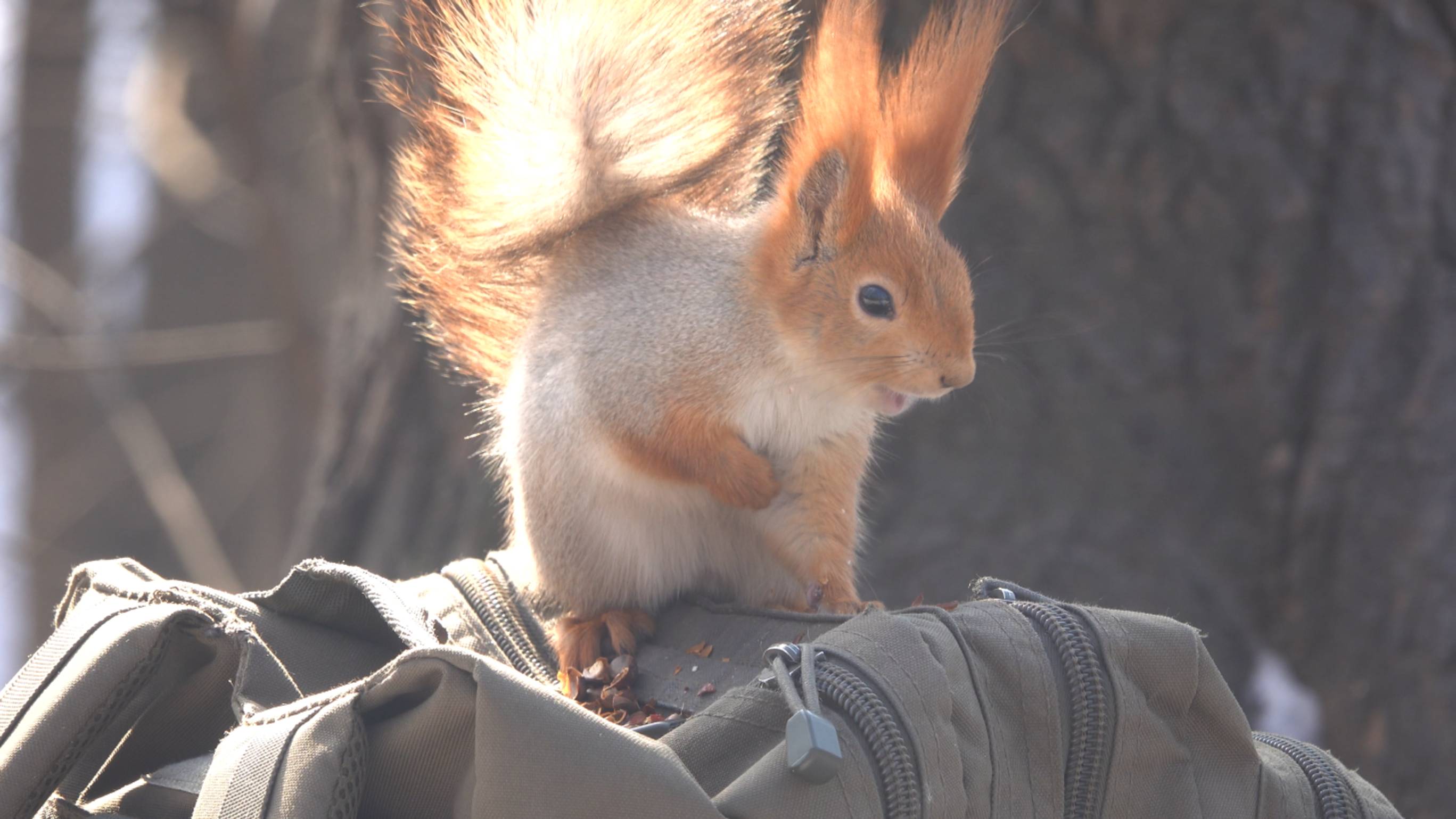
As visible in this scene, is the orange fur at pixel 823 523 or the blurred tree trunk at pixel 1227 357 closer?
the orange fur at pixel 823 523

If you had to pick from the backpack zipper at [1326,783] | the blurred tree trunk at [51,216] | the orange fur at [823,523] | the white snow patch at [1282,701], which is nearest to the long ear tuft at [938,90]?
the orange fur at [823,523]

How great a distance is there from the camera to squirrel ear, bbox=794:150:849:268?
1034 millimetres

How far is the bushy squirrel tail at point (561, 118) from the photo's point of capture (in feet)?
3.47

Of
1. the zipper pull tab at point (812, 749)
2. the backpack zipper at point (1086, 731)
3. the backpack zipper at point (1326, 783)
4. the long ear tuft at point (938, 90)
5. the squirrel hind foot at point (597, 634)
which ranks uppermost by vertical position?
the long ear tuft at point (938, 90)

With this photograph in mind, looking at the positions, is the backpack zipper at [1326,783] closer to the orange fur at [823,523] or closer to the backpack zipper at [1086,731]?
the backpack zipper at [1086,731]

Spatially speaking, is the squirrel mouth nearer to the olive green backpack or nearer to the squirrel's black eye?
the squirrel's black eye

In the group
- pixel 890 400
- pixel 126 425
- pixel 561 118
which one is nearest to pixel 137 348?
pixel 126 425

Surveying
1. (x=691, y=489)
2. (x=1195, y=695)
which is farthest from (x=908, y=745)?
(x=691, y=489)

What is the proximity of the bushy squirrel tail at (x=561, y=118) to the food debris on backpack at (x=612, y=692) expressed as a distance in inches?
13.2

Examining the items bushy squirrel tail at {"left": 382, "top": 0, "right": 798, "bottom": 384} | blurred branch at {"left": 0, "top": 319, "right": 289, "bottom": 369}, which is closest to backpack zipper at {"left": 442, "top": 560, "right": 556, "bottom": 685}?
bushy squirrel tail at {"left": 382, "top": 0, "right": 798, "bottom": 384}

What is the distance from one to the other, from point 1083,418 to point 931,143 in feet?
2.03

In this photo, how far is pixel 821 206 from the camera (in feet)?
3.44

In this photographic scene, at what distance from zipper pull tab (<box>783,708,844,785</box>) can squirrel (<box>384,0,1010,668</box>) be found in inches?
15.0

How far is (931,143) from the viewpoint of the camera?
1.06 m
